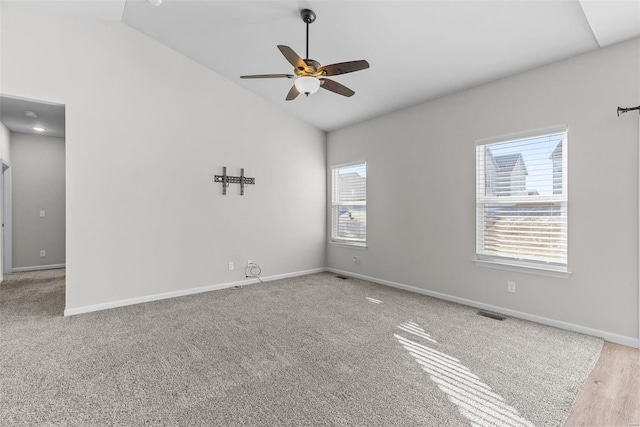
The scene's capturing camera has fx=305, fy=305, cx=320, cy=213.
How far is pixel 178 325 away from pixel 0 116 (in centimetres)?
433

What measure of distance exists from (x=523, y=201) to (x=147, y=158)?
4.50m

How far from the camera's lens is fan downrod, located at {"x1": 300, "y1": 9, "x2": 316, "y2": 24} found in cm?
293

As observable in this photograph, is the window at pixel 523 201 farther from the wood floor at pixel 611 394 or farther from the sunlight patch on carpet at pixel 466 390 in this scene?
the sunlight patch on carpet at pixel 466 390

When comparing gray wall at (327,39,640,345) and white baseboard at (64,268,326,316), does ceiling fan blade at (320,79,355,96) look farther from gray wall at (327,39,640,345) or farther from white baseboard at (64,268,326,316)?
white baseboard at (64,268,326,316)

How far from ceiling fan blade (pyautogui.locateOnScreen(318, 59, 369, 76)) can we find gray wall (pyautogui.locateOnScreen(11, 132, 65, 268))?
6.10 metres

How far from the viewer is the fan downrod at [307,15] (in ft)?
9.61

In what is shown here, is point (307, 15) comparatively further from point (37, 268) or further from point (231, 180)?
point (37, 268)

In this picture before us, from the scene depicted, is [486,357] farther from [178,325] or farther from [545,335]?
[178,325]

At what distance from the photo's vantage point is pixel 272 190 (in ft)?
16.7

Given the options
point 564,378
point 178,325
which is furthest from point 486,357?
point 178,325

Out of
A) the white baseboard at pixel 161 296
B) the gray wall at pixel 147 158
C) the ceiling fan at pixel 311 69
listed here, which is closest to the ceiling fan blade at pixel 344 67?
the ceiling fan at pixel 311 69

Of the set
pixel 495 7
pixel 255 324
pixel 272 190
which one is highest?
pixel 495 7

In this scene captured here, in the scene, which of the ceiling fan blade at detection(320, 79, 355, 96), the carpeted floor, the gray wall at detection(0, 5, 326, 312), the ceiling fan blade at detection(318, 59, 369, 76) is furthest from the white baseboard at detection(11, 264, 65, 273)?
the ceiling fan blade at detection(318, 59, 369, 76)

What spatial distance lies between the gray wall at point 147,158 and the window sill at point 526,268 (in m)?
3.05
